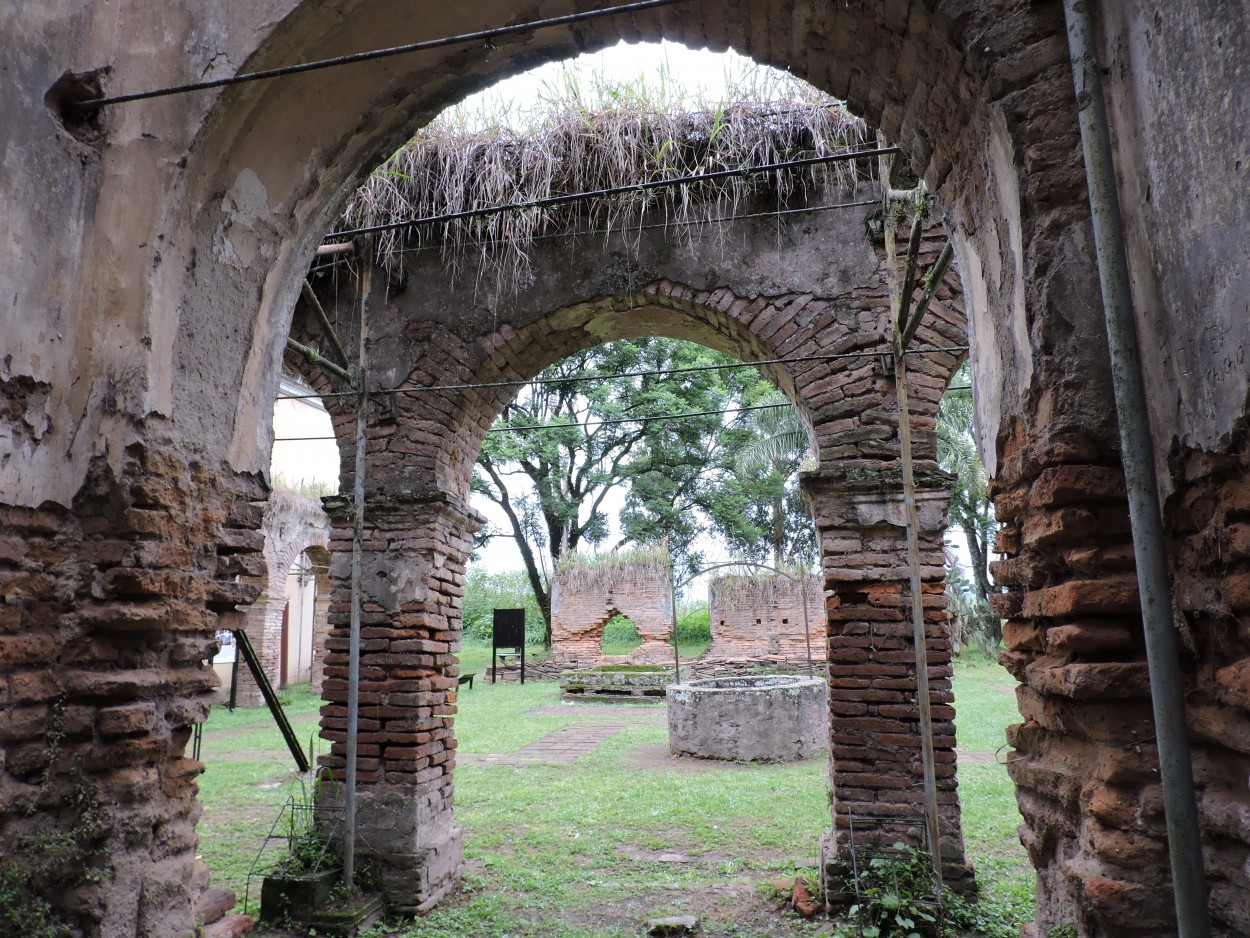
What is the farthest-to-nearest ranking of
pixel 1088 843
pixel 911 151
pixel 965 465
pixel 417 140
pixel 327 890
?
pixel 965 465 < pixel 417 140 < pixel 327 890 < pixel 911 151 < pixel 1088 843

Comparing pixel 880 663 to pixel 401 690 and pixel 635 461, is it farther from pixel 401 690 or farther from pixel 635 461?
pixel 635 461

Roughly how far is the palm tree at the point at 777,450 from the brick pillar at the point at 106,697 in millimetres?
17888

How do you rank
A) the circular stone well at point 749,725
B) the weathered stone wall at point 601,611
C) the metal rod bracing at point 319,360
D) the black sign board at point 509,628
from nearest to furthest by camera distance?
the metal rod bracing at point 319,360
the circular stone well at point 749,725
the black sign board at point 509,628
the weathered stone wall at point 601,611

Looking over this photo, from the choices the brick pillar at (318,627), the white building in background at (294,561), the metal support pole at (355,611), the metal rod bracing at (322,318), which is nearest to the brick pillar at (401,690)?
the metal support pole at (355,611)

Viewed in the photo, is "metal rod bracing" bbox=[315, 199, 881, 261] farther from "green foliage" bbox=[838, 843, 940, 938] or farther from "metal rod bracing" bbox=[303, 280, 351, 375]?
"green foliage" bbox=[838, 843, 940, 938]

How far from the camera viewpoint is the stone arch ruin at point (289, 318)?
1855mm

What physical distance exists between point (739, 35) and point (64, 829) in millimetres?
3526

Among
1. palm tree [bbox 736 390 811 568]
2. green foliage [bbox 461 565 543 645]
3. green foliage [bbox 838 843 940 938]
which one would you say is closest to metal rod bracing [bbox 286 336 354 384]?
green foliage [bbox 838 843 940 938]

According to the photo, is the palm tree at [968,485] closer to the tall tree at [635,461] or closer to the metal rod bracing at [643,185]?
the tall tree at [635,461]

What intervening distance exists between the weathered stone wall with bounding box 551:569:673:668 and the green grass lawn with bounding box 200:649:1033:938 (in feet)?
23.0

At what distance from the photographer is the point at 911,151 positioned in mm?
3207

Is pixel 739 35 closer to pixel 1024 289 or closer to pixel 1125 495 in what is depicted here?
pixel 1024 289

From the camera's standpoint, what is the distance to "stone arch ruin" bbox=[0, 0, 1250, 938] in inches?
73.0

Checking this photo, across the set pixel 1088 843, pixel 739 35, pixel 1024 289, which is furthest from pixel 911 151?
pixel 1088 843
